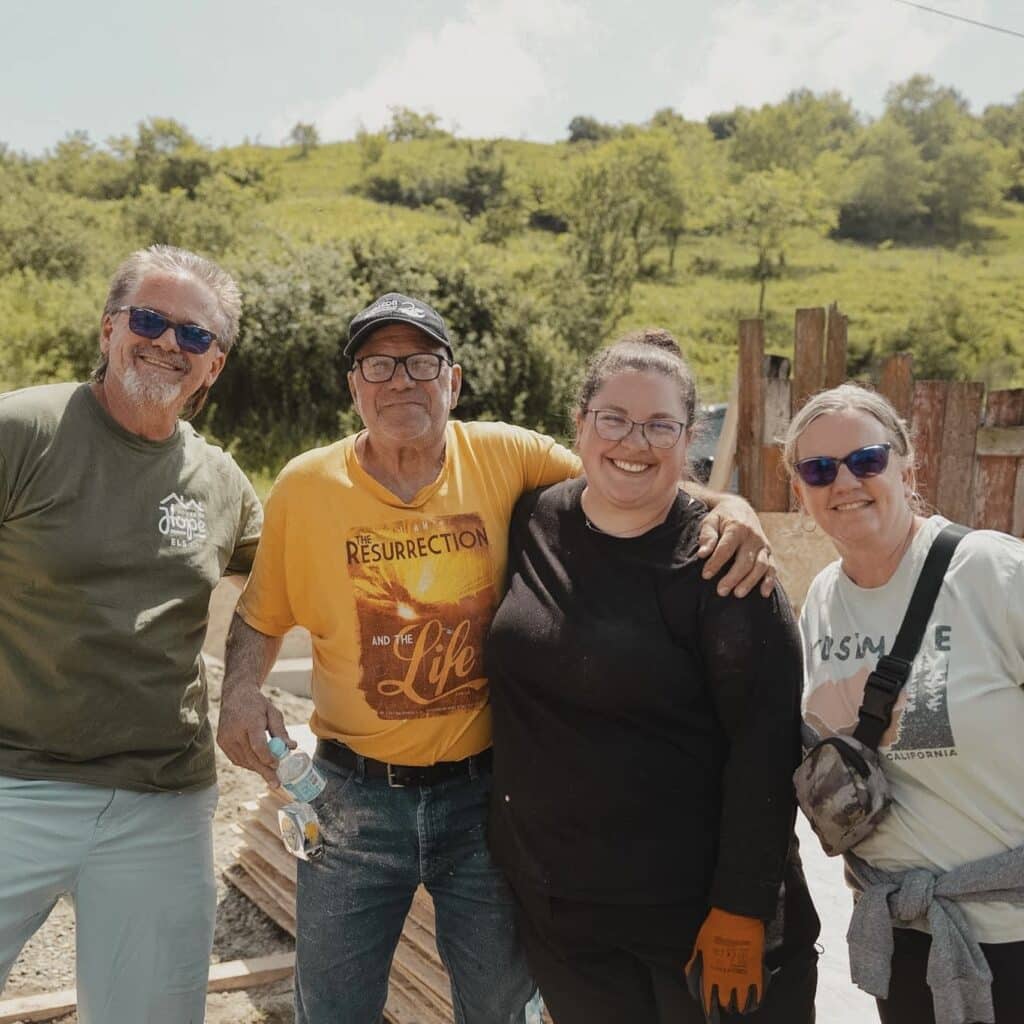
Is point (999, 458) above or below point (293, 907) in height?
above

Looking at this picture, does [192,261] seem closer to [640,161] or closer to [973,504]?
[973,504]

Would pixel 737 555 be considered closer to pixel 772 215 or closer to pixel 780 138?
pixel 772 215

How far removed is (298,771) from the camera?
259cm

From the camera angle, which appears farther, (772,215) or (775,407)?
(772,215)

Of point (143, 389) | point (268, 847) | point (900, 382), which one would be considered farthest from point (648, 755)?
point (900, 382)

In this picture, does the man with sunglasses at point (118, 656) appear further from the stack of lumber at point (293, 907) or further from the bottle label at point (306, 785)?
the stack of lumber at point (293, 907)


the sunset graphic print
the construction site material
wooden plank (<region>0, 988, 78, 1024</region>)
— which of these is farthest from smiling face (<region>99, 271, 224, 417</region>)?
the construction site material

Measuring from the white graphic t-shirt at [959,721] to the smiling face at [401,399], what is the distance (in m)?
1.19

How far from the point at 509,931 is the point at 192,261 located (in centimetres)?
207

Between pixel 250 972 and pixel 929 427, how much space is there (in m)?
4.93

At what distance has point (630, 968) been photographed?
2287mm

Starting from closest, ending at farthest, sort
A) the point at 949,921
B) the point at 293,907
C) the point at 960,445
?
the point at 949,921 → the point at 293,907 → the point at 960,445

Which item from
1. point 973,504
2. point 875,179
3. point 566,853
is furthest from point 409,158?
point 566,853

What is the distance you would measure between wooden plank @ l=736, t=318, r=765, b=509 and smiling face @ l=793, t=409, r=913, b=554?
4530 millimetres
